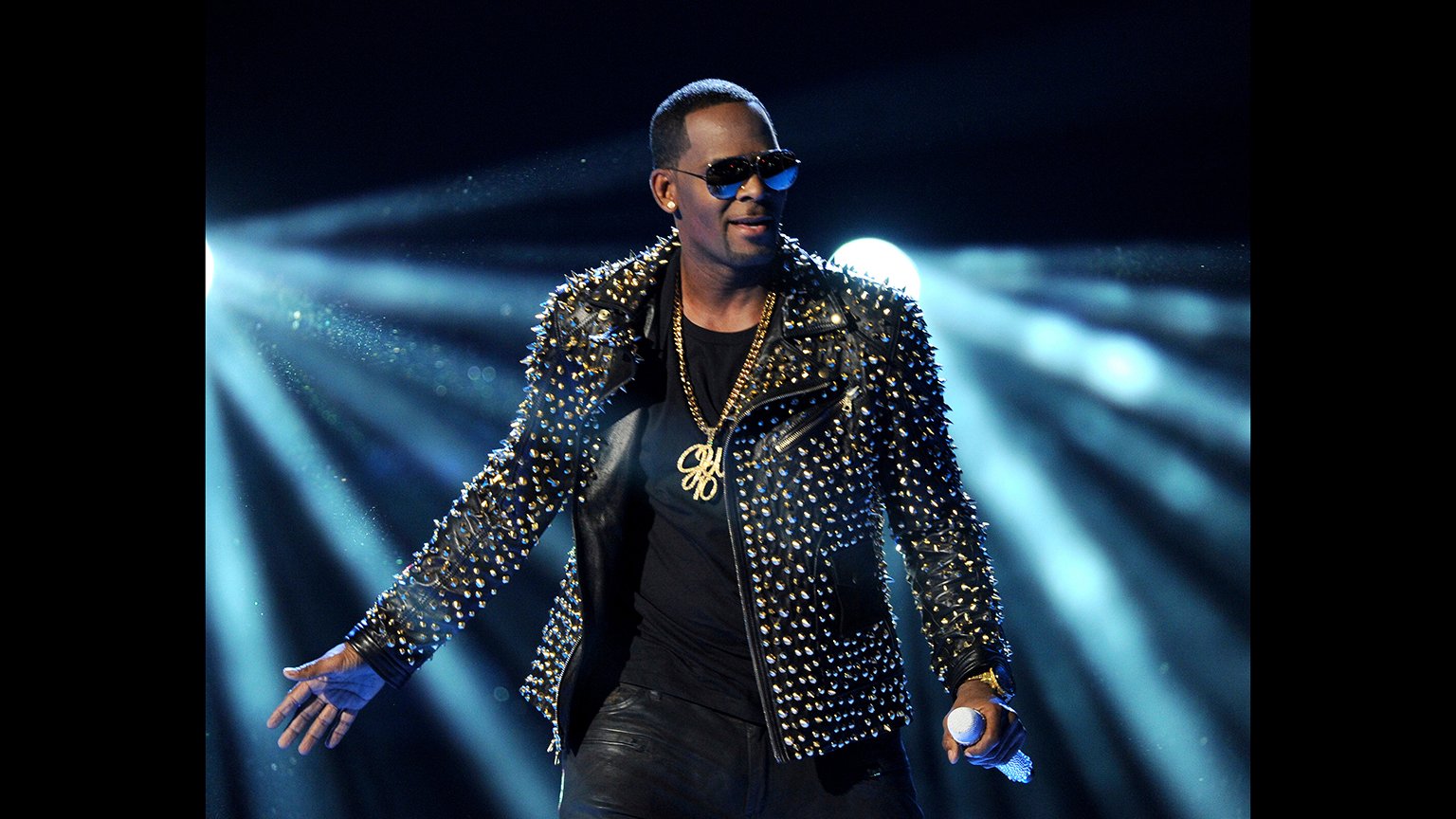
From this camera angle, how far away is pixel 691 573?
2.47 metres

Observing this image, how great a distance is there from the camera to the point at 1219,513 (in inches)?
152

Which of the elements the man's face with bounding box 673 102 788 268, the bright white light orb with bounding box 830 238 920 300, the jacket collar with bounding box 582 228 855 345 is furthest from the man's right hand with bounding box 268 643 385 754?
the bright white light orb with bounding box 830 238 920 300

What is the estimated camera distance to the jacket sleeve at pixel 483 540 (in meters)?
2.59

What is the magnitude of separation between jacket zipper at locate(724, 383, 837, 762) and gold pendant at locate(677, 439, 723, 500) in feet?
0.08

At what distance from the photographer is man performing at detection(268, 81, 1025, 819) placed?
2.36 meters

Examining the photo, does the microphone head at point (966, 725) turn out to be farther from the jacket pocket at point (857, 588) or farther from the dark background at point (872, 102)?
the dark background at point (872, 102)

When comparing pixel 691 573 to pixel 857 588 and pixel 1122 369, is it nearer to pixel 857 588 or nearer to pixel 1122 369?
pixel 857 588

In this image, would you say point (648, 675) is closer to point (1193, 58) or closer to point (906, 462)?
point (906, 462)

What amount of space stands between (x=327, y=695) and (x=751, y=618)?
2.88ft

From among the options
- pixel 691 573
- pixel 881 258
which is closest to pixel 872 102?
pixel 881 258

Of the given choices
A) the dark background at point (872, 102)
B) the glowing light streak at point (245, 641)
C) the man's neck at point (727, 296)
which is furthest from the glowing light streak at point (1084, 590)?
the glowing light streak at point (245, 641)

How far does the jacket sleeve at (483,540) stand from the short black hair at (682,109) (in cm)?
48
